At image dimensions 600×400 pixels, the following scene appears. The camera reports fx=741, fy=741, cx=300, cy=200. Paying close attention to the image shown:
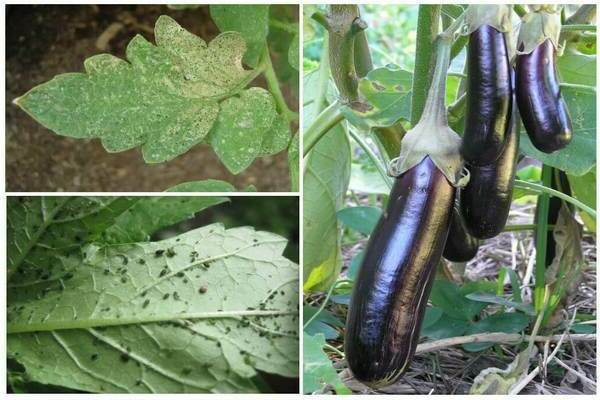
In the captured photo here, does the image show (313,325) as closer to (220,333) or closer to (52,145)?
(220,333)

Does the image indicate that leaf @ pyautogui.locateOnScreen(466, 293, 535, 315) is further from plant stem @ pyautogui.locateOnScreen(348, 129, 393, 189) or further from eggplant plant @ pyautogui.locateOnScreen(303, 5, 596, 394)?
plant stem @ pyautogui.locateOnScreen(348, 129, 393, 189)

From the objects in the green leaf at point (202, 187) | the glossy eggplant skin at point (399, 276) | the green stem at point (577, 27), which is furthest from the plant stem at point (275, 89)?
the green stem at point (577, 27)

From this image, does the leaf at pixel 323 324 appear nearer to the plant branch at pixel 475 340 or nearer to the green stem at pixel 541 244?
the plant branch at pixel 475 340

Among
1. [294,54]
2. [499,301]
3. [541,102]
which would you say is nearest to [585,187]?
[499,301]

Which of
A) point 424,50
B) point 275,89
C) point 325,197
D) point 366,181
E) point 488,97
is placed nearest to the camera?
point 488,97

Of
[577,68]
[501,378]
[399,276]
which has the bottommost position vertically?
[501,378]

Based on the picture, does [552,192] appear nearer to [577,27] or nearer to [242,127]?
[577,27]
